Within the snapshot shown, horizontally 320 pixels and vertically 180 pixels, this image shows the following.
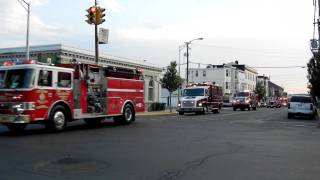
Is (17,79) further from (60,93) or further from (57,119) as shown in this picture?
(57,119)

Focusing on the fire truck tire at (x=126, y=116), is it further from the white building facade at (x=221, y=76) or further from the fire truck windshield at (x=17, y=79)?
the white building facade at (x=221, y=76)

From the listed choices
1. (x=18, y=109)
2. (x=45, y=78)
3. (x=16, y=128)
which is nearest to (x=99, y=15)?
(x=45, y=78)

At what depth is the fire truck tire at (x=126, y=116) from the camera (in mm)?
24616

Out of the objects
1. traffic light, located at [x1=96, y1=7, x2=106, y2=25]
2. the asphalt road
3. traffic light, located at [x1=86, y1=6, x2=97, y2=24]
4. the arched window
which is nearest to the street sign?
traffic light, located at [x1=96, y1=7, x2=106, y2=25]

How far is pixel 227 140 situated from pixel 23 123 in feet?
23.7

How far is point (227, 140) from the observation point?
1733 centimetres

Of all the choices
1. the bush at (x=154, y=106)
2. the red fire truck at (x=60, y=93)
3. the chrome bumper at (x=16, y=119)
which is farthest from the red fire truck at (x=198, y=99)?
the chrome bumper at (x=16, y=119)

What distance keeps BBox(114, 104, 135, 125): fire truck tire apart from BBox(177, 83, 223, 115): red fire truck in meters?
17.0

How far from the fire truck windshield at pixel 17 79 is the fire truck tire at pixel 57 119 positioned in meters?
1.56

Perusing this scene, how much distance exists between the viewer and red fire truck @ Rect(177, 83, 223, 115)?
4205 centimetres

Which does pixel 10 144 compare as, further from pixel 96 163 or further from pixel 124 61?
pixel 124 61

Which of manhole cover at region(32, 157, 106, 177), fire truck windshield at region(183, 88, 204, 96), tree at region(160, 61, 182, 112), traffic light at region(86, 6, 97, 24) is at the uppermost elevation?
traffic light at region(86, 6, 97, 24)

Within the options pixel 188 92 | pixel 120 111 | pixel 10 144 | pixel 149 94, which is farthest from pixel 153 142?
pixel 149 94

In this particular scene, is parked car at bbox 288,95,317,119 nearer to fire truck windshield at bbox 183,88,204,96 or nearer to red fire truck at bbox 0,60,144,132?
fire truck windshield at bbox 183,88,204,96
